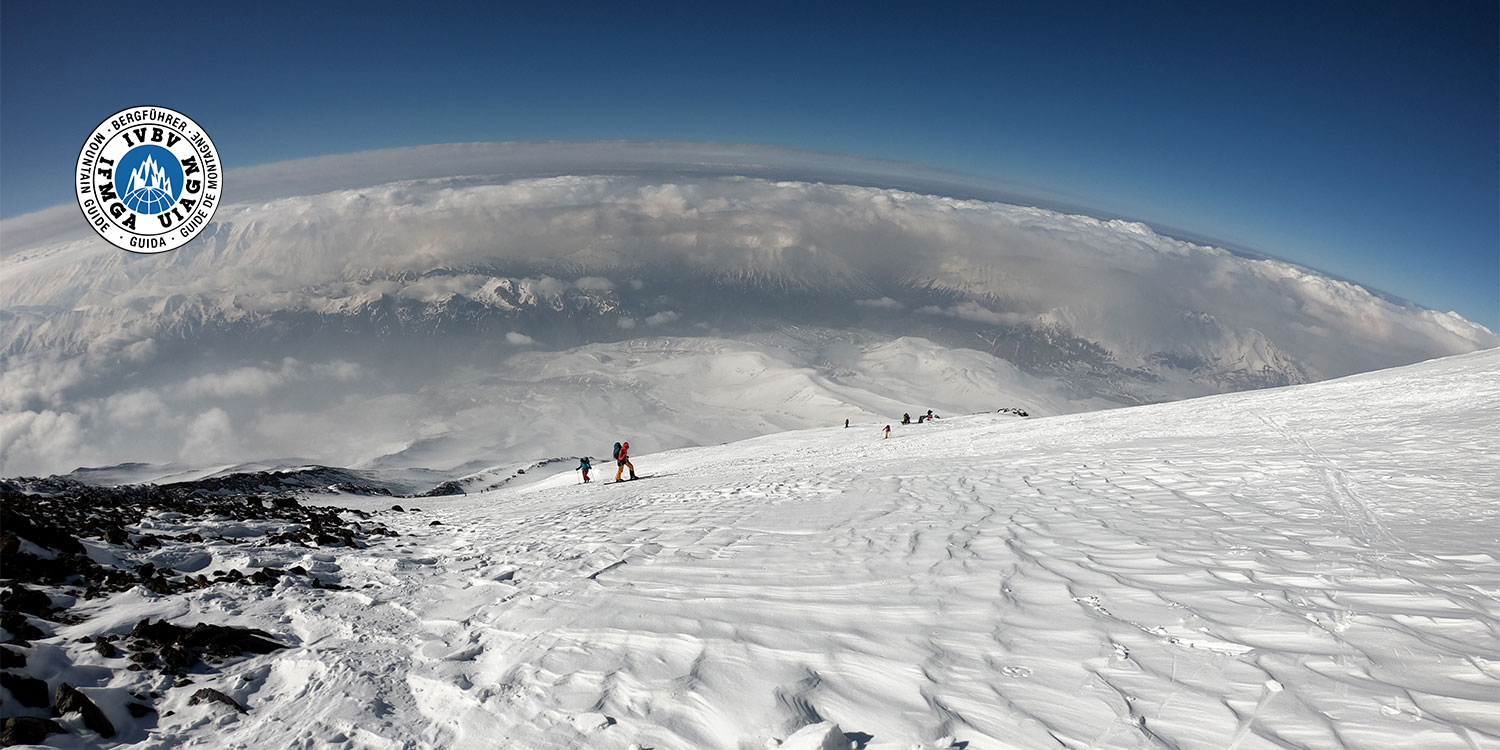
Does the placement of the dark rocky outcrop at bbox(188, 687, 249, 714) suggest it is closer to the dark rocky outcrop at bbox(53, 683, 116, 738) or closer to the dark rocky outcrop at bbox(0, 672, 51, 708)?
the dark rocky outcrop at bbox(53, 683, 116, 738)

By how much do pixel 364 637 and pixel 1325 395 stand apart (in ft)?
85.4

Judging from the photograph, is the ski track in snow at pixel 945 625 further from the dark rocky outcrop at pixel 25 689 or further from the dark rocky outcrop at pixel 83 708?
the dark rocky outcrop at pixel 25 689

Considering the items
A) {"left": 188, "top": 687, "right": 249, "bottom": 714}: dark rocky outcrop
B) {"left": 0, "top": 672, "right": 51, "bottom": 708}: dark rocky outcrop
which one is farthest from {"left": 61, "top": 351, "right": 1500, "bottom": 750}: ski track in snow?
{"left": 0, "top": 672, "right": 51, "bottom": 708}: dark rocky outcrop

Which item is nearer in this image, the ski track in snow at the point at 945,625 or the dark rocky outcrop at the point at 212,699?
the ski track in snow at the point at 945,625

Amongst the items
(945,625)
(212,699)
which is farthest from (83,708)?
(945,625)

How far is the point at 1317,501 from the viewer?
29.1ft

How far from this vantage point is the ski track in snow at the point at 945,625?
367cm

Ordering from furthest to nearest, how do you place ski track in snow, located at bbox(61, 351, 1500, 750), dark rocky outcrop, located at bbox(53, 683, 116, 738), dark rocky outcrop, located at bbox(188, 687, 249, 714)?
dark rocky outcrop, located at bbox(188, 687, 249, 714) → ski track in snow, located at bbox(61, 351, 1500, 750) → dark rocky outcrop, located at bbox(53, 683, 116, 738)

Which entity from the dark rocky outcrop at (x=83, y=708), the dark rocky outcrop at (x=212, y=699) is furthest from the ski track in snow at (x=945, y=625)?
the dark rocky outcrop at (x=83, y=708)

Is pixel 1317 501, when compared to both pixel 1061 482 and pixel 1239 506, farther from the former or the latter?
pixel 1061 482

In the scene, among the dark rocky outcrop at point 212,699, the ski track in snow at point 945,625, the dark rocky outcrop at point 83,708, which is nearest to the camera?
the dark rocky outcrop at point 83,708

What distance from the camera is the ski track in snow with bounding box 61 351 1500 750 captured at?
12.1ft

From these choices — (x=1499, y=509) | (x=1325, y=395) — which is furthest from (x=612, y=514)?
(x=1325, y=395)

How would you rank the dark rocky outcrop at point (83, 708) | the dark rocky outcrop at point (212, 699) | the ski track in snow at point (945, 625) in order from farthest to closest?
1. the dark rocky outcrop at point (212, 699)
2. the ski track in snow at point (945, 625)
3. the dark rocky outcrop at point (83, 708)
